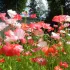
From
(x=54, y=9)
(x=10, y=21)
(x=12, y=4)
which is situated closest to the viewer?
(x=10, y=21)

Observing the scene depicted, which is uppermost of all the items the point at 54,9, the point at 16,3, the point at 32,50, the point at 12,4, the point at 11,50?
the point at 11,50

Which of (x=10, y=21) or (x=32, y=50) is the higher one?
(x=10, y=21)

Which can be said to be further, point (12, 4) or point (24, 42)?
point (12, 4)

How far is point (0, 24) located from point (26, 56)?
48.1 inches

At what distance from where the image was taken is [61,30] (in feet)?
9.78

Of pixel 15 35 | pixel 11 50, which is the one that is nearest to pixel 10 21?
pixel 15 35

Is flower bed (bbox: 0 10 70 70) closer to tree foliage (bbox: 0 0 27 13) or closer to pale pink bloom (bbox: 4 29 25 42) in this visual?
pale pink bloom (bbox: 4 29 25 42)

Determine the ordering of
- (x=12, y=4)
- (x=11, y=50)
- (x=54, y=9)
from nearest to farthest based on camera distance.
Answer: (x=11, y=50) → (x=54, y=9) → (x=12, y=4)

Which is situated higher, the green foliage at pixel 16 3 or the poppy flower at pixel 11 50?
the poppy flower at pixel 11 50

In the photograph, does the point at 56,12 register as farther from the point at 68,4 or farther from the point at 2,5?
the point at 2,5

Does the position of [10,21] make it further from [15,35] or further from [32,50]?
[32,50]

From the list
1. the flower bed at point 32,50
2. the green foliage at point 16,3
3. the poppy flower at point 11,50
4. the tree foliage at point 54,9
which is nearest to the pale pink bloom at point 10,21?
the flower bed at point 32,50

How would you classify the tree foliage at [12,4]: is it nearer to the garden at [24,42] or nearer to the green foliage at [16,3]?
the green foliage at [16,3]

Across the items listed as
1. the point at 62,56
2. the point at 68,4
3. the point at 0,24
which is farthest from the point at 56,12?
the point at 0,24
